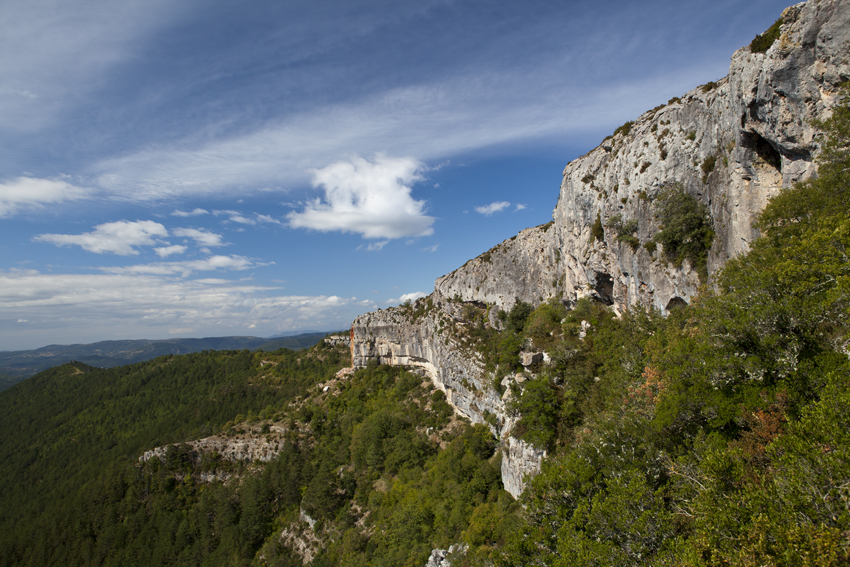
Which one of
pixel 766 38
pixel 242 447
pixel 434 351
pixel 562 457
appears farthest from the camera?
pixel 242 447

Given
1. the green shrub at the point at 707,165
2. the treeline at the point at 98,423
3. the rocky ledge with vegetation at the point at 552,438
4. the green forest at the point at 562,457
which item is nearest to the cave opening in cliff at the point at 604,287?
the rocky ledge with vegetation at the point at 552,438

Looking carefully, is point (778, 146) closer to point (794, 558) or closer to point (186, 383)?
point (794, 558)

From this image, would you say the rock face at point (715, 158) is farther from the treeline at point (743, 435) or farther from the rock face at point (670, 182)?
the treeline at point (743, 435)

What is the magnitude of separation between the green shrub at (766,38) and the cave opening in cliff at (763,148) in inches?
134

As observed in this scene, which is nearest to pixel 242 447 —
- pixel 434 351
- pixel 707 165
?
pixel 434 351

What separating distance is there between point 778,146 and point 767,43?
4.31 m

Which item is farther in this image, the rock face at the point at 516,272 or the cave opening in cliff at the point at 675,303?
the rock face at the point at 516,272

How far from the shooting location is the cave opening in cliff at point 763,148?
15.6 m

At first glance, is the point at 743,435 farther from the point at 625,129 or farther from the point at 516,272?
the point at 516,272

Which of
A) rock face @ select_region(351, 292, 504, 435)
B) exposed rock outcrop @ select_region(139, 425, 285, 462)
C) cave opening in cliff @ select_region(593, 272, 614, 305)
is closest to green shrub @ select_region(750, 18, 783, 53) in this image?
cave opening in cliff @ select_region(593, 272, 614, 305)

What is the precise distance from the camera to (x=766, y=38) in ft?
48.0

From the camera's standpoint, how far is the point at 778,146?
14648mm

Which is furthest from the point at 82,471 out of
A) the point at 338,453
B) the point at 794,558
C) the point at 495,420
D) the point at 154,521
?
the point at 794,558

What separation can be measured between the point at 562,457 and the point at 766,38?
2171 centimetres
